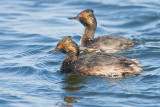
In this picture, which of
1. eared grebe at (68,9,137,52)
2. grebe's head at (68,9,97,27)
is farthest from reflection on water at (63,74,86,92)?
grebe's head at (68,9,97,27)

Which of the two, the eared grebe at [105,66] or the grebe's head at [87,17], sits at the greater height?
the grebe's head at [87,17]

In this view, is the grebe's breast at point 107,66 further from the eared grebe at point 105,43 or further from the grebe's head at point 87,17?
the grebe's head at point 87,17

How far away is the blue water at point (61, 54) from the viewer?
26.8ft

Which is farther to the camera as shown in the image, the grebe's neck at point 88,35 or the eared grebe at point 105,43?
the grebe's neck at point 88,35

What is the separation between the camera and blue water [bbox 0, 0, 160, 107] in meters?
8.17

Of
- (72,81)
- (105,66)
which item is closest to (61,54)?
(72,81)

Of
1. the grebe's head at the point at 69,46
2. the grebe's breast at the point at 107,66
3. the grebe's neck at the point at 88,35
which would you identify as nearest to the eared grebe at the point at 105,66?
the grebe's breast at the point at 107,66

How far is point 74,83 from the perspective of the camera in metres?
9.22

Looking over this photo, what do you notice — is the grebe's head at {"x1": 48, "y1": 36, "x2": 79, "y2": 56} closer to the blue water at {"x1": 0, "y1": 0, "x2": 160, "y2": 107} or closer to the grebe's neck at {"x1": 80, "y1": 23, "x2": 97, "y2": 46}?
the blue water at {"x1": 0, "y1": 0, "x2": 160, "y2": 107}

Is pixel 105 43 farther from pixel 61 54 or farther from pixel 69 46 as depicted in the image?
pixel 69 46

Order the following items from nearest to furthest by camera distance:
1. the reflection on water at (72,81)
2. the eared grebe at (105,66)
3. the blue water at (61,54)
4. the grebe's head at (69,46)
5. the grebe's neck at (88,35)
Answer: the blue water at (61,54) < the reflection on water at (72,81) < the eared grebe at (105,66) < the grebe's head at (69,46) < the grebe's neck at (88,35)

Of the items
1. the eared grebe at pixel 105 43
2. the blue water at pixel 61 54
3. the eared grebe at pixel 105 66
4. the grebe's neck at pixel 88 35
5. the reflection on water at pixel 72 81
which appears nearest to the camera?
the blue water at pixel 61 54

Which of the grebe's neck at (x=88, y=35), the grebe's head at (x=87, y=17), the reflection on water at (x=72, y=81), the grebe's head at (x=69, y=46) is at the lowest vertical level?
the reflection on water at (x=72, y=81)

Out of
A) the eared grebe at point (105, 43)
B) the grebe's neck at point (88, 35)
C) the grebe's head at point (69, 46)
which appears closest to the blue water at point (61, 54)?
the eared grebe at point (105, 43)
